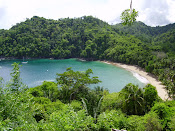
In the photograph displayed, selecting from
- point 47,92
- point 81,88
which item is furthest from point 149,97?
point 47,92

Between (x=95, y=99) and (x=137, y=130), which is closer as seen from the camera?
(x=137, y=130)

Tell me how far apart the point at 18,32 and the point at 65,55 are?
113 feet

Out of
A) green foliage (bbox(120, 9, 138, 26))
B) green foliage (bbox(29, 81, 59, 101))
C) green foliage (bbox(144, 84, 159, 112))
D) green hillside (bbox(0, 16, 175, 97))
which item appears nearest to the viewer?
green foliage (bbox(120, 9, 138, 26))

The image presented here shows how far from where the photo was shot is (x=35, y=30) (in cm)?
9262

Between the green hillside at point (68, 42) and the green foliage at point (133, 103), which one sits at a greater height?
the green hillside at point (68, 42)

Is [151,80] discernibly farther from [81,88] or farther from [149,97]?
[81,88]

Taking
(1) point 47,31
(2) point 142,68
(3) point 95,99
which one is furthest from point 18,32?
(3) point 95,99

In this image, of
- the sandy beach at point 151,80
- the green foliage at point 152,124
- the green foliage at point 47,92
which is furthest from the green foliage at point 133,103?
the sandy beach at point 151,80

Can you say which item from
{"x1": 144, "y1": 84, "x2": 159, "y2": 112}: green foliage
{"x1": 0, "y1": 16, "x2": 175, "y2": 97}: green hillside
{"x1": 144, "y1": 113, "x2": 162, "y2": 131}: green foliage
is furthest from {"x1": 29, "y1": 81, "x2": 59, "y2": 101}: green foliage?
{"x1": 0, "y1": 16, "x2": 175, "y2": 97}: green hillside

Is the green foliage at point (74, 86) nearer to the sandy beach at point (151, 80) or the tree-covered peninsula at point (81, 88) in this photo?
the tree-covered peninsula at point (81, 88)

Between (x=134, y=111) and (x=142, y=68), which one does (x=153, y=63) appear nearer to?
(x=142, y=68)

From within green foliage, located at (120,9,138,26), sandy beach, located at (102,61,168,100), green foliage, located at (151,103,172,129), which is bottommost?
sandy beach, located at (102,61,168,100)

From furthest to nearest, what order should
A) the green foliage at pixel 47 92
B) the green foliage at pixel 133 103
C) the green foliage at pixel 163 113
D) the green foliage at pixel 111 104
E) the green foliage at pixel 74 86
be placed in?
1. the green foliage at pixel 74 86
2. the green foliage at pixel 47 92
3. the green foliage at pixel 111 104
4. the green foliage at pixel 133 103
5. the green foliage at pixel 163 113

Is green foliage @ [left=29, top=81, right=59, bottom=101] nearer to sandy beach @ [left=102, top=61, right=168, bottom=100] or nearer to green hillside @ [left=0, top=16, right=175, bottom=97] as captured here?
sandy beach @ [left=102, top=61, right=168, bottom=100]
